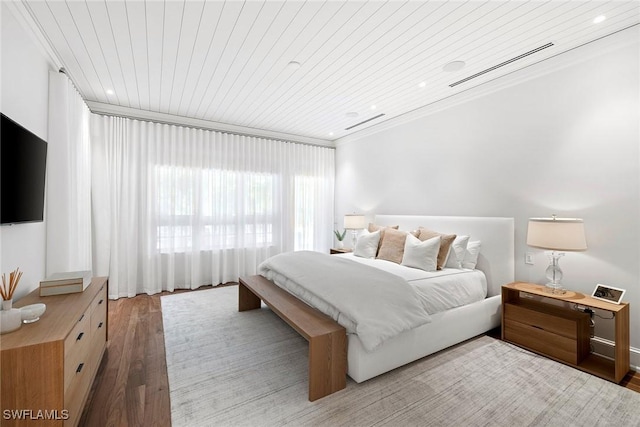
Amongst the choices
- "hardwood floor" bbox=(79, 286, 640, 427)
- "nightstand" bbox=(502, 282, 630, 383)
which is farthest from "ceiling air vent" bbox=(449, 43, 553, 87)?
"hardwood floor" bbox=(79, 286, 640, 427)

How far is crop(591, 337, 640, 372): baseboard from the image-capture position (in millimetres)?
2266

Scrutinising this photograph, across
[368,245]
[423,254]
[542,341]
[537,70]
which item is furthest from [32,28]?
[542,341]

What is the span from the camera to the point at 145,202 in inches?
167

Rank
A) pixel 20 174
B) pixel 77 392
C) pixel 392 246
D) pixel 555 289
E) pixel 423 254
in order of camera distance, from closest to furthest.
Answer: pixel 77 392, pixel 20 174, pixel 555 289, pixel 423 254, pixel 392 246

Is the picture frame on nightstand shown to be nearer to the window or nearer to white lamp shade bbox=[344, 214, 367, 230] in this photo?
white lamp shade bbox=[344, 214, 367, 230]

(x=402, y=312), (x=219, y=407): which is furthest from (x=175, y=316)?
(x=402, y=312)

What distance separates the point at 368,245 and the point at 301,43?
2.62 meters

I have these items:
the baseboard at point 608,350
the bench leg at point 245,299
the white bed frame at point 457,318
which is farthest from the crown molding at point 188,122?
the baseboard at point 608,350

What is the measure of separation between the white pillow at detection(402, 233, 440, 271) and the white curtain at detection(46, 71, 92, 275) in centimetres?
358

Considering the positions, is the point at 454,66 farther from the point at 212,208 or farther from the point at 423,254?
the point at 212,208

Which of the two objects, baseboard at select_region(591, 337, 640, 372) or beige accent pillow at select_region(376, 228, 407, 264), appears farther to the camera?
beige accent pillow at select_region(376, 228, 407, 264)

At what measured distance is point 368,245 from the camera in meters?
3.96

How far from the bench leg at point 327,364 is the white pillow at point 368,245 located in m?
1.94

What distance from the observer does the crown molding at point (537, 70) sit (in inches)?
92.6
